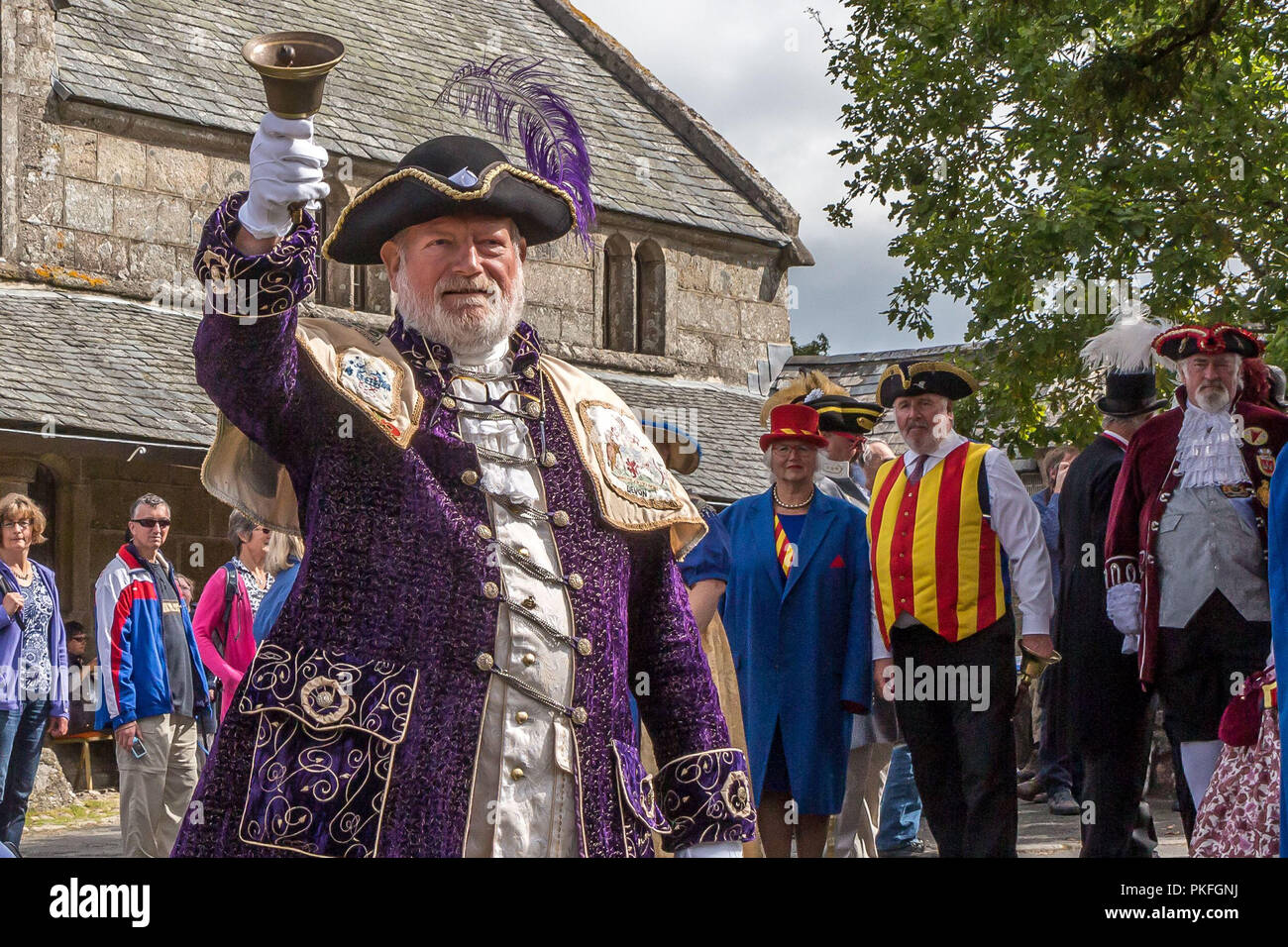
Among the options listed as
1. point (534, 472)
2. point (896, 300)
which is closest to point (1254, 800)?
point (534, 472)

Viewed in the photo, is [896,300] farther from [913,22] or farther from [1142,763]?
[1142,763]

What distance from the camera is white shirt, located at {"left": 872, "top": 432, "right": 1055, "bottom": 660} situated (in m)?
6.55

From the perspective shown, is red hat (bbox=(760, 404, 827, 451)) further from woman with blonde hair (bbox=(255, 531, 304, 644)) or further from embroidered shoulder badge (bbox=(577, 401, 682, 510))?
embroidered shoulder badge (bbox=(577, 401, 682, 510))

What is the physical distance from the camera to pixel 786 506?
24.2 feet

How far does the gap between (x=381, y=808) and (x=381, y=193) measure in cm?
111

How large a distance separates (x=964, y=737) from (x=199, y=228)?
12.2 meters

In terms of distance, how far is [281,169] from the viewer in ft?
9.74

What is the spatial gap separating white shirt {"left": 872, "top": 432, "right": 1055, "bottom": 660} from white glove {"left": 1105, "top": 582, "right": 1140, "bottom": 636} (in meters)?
0.23

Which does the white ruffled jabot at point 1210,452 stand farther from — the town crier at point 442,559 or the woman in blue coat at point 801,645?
the town crier at point 442,559

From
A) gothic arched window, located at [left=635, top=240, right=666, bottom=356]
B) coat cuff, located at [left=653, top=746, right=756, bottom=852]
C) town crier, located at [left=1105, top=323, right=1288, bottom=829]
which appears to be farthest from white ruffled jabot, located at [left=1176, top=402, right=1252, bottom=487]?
gothic arched window, located at [left=635, top=240, right=666, bottom=356]

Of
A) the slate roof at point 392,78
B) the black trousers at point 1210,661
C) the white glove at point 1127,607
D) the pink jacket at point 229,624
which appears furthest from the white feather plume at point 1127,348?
the slate roof at point 392,78

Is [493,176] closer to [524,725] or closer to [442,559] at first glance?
[442,559]

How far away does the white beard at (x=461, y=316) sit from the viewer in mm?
3410

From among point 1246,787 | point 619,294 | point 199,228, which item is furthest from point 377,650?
point 619,294
